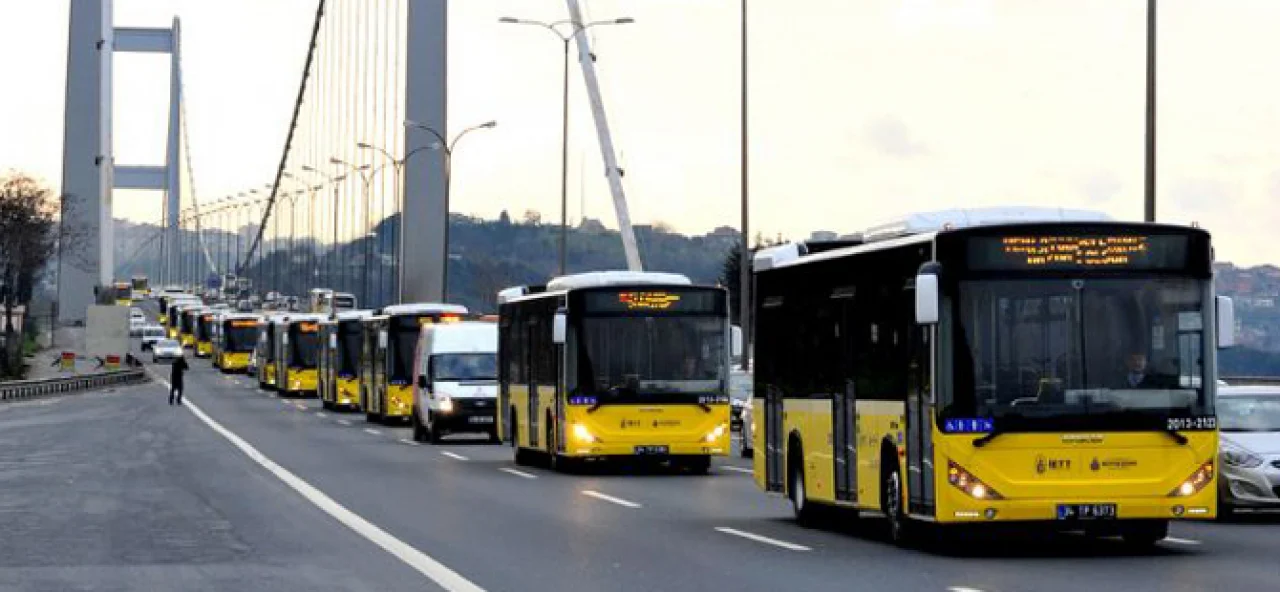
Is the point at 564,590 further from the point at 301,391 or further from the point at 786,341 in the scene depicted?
the point at 301,391

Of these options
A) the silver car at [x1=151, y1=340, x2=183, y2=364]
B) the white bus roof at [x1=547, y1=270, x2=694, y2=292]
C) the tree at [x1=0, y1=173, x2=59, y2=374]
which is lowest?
the white bus roof at [x1=547, y1=270, x2=694, y2=292]

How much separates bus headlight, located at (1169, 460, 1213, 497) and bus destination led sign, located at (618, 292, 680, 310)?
51.8 feet

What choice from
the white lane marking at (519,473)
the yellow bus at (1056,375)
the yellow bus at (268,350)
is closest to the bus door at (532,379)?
the white lane marking at (519,473)

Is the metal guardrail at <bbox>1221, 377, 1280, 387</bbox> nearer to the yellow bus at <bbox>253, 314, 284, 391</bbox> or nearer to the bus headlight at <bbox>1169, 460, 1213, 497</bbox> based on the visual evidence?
the bus headlight at <bbox>1169, 460, 1213, 497</bbox>

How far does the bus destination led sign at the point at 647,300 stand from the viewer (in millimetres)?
33625

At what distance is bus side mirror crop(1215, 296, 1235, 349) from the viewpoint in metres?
18.3

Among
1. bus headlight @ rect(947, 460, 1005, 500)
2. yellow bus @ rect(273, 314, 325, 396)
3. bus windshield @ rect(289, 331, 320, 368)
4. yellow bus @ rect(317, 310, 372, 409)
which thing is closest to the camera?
bus headlight @ rect(947, 460, 1005, 500)

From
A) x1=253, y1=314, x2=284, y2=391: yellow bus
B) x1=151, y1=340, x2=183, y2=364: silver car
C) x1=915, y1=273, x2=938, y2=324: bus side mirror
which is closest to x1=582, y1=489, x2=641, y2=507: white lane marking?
x1=915, y1=273, x2=938, y2=324: bus side mirror

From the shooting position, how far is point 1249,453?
23359 mm

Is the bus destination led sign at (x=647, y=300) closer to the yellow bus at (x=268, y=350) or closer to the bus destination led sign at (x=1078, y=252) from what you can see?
the bus destination led sign at (x=1078, y=252)

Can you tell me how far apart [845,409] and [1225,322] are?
346cm

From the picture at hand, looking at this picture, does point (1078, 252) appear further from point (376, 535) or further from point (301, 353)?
point (301, 353)

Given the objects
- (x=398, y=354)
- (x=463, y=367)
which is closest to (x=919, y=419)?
(x=463, y=367)

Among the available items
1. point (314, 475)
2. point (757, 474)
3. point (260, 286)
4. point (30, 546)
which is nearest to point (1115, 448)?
point (757, 474)
